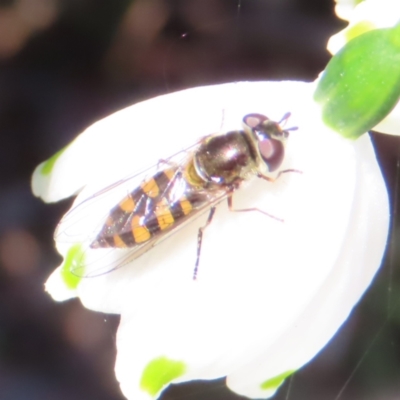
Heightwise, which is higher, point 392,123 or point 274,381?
point 392,123

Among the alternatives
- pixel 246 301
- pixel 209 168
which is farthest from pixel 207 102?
pixel 246 301

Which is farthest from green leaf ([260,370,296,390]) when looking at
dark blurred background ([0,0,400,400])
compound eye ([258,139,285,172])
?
dark blurred background ([0,0,400,400])

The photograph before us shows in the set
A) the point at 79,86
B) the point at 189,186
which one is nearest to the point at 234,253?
the point at 189,186

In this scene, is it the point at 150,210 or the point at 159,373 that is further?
the point at 150,210

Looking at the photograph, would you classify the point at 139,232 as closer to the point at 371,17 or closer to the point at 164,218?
the point at 164,218

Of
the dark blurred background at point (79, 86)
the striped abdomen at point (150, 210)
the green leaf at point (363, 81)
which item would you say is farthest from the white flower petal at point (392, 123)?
the dark blurred background at point (79, 86)

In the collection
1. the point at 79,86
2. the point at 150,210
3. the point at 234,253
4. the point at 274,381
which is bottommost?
the point at 274,381

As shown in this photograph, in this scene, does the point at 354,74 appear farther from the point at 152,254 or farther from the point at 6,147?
the point at 6,147

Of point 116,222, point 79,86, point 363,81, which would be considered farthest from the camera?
point 79,86
